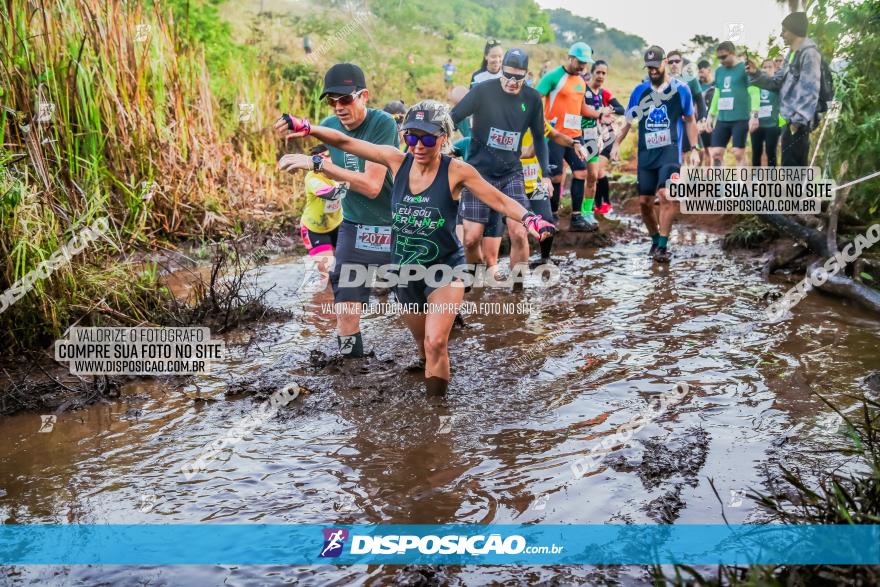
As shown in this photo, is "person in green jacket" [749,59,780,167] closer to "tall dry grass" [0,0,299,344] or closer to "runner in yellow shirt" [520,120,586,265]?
"runner in yellow shirt" [520,120,586,265]

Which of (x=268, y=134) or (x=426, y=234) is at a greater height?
(x=268, y=134)

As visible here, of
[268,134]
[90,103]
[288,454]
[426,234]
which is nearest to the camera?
[288,454]

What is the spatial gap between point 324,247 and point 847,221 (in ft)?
17.2

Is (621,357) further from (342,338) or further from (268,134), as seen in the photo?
(268,134)

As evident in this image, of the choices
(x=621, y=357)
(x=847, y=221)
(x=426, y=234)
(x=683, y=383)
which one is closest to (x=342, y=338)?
(x=426, y=234)

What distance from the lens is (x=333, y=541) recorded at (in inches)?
133

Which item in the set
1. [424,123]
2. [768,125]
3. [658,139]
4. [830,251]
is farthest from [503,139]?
[768,125]

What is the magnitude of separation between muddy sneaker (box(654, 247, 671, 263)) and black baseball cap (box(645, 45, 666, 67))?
6.95 ft

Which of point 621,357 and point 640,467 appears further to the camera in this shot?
point 621,357

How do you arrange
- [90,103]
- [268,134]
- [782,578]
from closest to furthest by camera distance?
[782,578] → [90,103] → [268,134]

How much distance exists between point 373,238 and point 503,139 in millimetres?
2453

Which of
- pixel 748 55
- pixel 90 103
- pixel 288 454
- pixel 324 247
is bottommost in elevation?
pixel 288 454

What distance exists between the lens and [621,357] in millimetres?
5789

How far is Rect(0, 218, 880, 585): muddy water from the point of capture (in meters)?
3.61
